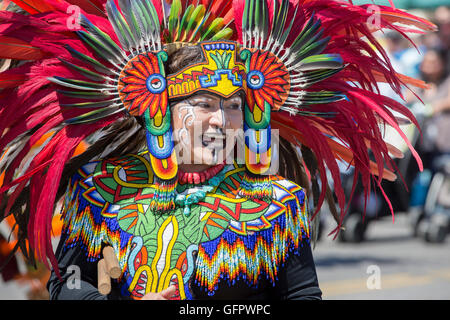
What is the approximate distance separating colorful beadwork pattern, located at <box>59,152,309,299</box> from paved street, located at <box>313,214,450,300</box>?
3062 millimetres

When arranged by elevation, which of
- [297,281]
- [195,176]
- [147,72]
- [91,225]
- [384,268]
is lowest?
[384,268]

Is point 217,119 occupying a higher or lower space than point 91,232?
higher

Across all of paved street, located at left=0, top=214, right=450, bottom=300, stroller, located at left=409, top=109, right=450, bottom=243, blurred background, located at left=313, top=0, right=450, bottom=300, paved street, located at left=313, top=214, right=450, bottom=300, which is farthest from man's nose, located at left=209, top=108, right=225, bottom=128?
stroller, located at left=409, top=109, right=450, bottom=243

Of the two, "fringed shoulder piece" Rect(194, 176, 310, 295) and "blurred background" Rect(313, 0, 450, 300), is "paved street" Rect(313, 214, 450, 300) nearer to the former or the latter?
"blurred background" Rect(313, 0, 450, 300)

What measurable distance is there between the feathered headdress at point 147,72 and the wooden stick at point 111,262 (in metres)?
0.20

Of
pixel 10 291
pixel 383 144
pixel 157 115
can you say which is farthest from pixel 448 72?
pixel 157 115

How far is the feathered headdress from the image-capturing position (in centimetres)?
235

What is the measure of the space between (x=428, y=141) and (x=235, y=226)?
628cm

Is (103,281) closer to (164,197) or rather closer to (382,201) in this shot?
(164,197)

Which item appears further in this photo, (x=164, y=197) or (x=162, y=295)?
(x=164, y=197)

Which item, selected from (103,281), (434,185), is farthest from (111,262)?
(434,185)

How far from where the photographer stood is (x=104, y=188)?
2416 mm

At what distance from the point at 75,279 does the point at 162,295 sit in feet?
1.01

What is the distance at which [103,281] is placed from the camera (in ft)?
7.30
